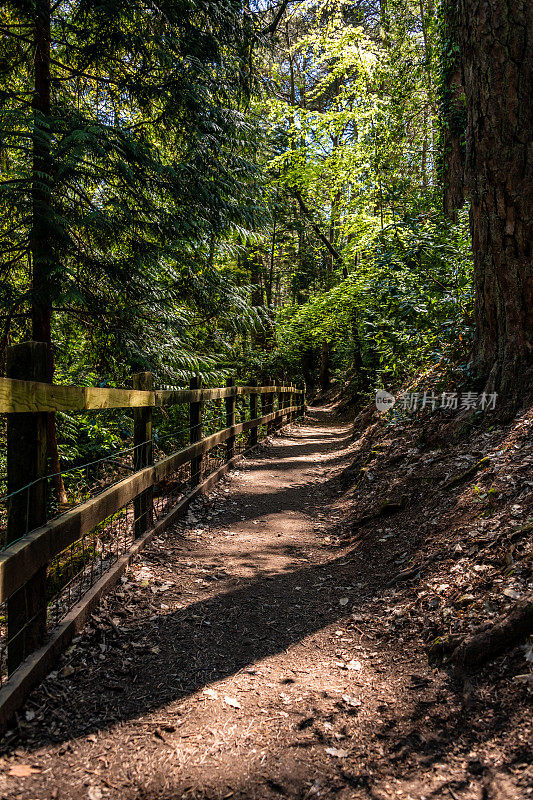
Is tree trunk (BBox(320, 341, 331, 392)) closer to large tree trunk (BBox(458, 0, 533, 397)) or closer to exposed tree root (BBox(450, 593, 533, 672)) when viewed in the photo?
large tree trunk (BBox(458, 0, 533, 397))

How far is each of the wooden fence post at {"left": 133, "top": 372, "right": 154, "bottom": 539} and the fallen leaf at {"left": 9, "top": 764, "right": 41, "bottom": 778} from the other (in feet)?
7.40

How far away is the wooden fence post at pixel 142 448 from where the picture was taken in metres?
4.16

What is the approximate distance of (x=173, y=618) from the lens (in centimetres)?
326

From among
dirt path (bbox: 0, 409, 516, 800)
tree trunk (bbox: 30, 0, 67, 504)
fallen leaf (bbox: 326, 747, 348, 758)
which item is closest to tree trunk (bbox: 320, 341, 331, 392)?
tree trunk (bbox: 30, 0, 67, 504)

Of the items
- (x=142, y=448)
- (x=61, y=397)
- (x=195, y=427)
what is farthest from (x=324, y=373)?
(x=61, y=397)

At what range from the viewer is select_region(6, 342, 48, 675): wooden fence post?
2.31 m

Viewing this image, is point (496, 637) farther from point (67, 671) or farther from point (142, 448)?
point (142, 448)

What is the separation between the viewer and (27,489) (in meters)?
2.37

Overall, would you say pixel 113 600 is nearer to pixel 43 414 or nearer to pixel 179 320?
pixel 43 414

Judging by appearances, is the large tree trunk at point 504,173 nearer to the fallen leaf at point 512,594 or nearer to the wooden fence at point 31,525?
the fallen leaf at point 512,594

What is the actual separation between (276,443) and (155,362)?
6.02 meters

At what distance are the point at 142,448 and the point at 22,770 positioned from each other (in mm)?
2567

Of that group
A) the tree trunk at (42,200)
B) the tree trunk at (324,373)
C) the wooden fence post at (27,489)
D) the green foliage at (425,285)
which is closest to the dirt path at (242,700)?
the wooden fence post at (27,489)

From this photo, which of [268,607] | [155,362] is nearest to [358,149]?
[155,362]
